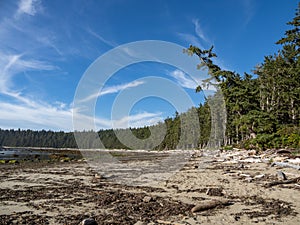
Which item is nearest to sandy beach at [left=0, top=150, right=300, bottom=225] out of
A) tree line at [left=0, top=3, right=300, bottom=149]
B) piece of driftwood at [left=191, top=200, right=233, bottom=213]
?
piece of driftwood at [left=191, top=200, right=233, bottom=213]

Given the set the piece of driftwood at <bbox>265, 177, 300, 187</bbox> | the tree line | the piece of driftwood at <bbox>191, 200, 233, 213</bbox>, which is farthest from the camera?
the tree line

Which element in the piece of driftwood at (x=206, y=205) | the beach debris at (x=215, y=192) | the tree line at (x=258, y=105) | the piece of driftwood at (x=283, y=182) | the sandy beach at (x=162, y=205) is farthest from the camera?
the tree line at (x=258, y=105)

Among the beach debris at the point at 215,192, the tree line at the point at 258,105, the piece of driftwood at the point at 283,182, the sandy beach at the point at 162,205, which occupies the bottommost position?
the sandy beach at the point at 162,205

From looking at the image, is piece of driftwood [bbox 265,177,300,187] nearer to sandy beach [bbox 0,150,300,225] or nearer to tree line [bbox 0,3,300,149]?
sandy beach [bbox 0,150,300,225]

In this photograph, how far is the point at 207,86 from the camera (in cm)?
3478

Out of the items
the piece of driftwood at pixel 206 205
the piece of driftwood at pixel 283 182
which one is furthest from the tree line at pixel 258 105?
the piece of driftwood at pixel 206 205

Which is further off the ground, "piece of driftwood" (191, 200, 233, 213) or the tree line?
the tree line

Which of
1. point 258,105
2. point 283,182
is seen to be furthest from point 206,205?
point 258,105

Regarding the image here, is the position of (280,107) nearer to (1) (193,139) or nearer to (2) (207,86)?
(2) (207,86)

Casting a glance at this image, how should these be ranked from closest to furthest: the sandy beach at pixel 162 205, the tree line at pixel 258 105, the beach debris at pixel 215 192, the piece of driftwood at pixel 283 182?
the sandy beach at pixel 162 205 → the beach debris at pixel 215 192 → the piece of driftwood at pixel 283 182 → the tree line at pixel 258 105

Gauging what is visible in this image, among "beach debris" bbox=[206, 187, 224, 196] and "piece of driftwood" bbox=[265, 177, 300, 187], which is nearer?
"beach debris" bbox=[206, 187, 224, 196]

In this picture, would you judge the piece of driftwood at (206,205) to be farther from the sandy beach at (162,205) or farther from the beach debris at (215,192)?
the beach debris at (215,192)

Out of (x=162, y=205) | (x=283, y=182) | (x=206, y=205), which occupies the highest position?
(x=283, y=182)

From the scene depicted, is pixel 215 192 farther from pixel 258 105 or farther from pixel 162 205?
pixel 258 105
